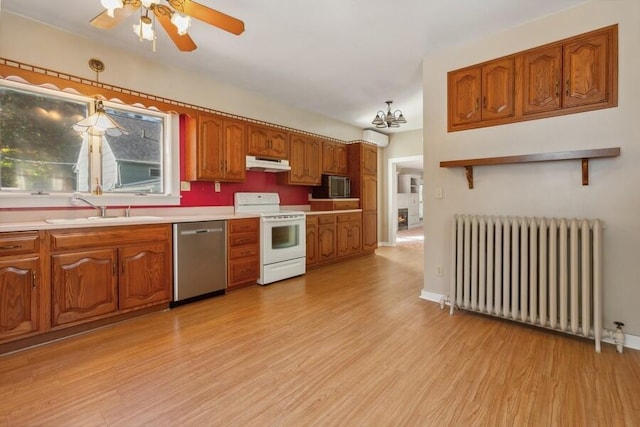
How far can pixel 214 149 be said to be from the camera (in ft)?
11.9

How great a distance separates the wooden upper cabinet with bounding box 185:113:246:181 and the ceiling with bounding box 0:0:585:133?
592 millimetres

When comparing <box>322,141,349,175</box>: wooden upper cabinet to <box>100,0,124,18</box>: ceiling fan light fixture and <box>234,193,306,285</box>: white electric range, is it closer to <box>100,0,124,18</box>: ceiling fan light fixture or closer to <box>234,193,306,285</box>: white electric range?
<box>234,193,306,285</box>: white electric range

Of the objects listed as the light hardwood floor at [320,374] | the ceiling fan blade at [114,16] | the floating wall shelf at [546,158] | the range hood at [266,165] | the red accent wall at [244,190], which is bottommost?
the light hardwood floor at [320,374]

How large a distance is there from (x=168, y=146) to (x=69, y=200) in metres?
1.14

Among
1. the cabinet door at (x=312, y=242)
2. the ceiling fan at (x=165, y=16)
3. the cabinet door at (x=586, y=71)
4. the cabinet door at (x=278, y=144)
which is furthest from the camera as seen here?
the cabinet door at (x=312, y=242)

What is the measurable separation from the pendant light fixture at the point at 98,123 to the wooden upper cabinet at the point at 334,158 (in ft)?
10.0

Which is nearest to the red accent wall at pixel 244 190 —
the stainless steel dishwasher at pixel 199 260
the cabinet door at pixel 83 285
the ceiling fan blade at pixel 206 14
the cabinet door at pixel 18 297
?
the stainless steel dishwasher at pixel 199 260

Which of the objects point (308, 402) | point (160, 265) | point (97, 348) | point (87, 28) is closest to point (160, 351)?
point (97, 348)

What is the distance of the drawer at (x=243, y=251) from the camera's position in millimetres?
3471

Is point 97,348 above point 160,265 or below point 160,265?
below

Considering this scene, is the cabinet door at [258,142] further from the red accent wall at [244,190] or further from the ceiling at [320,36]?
the ceiling at [320,36]

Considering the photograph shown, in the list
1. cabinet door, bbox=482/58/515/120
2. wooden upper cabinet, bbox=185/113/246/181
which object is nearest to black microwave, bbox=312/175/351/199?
wooden upper cabinet, bbox=185/113/246/181

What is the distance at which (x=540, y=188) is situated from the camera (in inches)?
97.8

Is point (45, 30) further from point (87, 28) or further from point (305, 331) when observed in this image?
point (305, 331)
